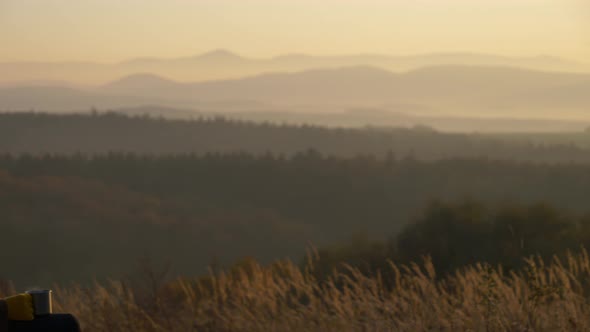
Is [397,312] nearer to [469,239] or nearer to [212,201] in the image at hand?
[469,239]

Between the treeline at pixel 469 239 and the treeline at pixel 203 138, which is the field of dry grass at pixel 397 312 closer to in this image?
the treeline at pixel 469 239

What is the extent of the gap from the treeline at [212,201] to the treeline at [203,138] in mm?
25085

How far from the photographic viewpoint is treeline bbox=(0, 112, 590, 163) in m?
93.7

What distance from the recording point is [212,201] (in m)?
60.5

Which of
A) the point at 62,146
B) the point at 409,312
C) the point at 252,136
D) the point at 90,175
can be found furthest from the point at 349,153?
the point at 409,312

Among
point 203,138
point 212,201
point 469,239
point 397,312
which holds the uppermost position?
point 397,312

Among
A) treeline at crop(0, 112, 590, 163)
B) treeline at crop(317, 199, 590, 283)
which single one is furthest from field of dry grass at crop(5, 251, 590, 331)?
treeline at crop(0, 112, 590, 163)

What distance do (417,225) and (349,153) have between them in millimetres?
74319

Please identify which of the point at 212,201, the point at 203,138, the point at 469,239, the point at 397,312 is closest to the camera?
the point at 397,312

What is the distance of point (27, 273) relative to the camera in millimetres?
42438

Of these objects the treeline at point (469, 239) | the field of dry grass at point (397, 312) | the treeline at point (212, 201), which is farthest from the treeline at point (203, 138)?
the field of dry grass at point (397, 312)

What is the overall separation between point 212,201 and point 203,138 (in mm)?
39257

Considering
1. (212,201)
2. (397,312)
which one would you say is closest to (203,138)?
(212,201)

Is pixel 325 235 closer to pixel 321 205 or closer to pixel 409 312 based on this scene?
pixel 321 205
